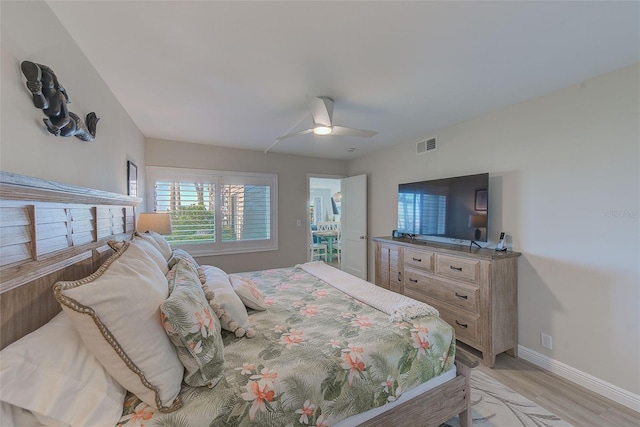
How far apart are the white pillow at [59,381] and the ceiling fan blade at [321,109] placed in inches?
85.0

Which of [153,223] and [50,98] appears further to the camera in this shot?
[153,223]

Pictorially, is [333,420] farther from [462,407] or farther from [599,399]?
[599,399]

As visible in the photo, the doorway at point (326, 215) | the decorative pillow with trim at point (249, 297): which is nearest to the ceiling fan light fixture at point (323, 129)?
the decorative pillow with trim at point (249, 297)

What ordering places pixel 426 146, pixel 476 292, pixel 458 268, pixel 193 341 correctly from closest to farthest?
pixel 193 341 → pixel 476 292 → pixel 458 268 → pixel 426 146

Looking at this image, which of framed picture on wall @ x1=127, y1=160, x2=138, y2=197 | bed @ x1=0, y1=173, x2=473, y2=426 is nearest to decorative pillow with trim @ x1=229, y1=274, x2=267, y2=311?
bed @ x1=0, y1=173, x2=473, y2=426

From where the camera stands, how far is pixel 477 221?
8.83 ft

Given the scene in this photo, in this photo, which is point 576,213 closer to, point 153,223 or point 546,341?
point 546,341

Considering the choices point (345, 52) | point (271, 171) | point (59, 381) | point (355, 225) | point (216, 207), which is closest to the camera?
point (59, 381)

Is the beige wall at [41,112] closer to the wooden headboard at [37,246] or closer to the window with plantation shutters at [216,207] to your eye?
the wooden headboard at [37,246]

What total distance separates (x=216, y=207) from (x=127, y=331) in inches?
132

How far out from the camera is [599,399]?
6.36 ft

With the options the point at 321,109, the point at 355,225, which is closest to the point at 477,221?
the point at 321,109

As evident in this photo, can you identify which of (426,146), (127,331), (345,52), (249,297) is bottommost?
(249,297)

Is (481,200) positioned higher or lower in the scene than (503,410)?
higher
